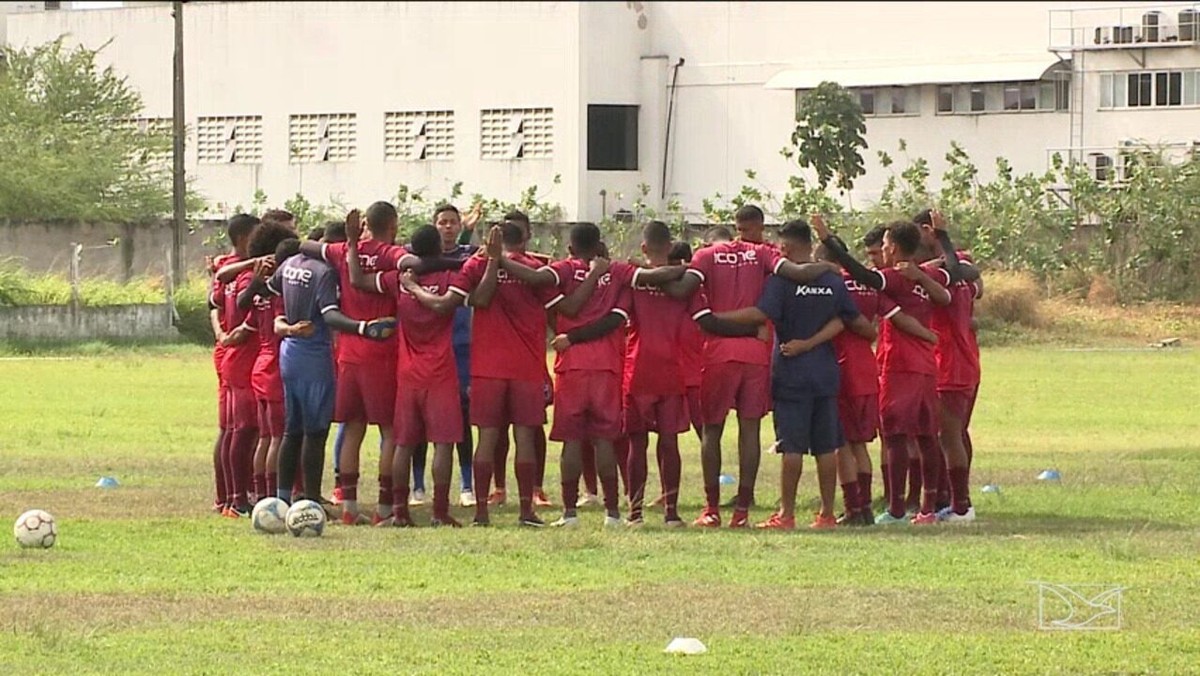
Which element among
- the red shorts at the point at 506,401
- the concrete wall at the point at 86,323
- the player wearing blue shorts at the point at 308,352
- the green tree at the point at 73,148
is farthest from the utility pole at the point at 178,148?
the red shorts at the point at 506,401

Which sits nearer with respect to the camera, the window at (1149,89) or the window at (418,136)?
the window at (1149,89)

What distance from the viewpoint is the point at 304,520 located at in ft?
46.8

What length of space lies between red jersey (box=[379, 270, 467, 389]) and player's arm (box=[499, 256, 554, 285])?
328mm

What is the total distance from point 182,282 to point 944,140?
1163 inches

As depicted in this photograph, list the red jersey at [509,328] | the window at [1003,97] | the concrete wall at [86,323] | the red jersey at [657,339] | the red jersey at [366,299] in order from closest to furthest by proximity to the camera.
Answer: the red jersey at [509,328] < the red jersey at [366,299] < the red jersey at [657,339] < the concrete wall at [86,323] < the window at [1003,97]

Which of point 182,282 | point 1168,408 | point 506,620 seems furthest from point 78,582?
point 182,282

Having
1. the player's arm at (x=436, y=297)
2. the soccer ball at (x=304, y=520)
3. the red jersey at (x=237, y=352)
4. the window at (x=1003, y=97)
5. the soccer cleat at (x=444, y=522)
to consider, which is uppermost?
the window at (x=1003, y=97)

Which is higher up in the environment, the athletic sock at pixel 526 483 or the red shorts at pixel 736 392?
the red shorts at pixel 736 392

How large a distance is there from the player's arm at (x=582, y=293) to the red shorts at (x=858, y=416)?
204cm

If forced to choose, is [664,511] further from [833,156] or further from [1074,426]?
[833,156]

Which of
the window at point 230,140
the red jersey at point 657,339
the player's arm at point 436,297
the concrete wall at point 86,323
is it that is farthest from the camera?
the window at point 230,140

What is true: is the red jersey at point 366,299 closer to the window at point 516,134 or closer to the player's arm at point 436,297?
the player's arm at point 436,297

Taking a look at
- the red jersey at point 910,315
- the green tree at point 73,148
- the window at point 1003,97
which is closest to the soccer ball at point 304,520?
the red jersey at point 910,315

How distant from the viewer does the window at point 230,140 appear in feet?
239
